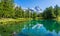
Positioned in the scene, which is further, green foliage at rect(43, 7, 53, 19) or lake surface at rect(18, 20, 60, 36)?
green foliage at rect(43, 7, 53, 19)

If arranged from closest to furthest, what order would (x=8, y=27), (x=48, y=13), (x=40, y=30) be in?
(x=40, y=30) → (x=8, y=27) → (x=48, y=13)

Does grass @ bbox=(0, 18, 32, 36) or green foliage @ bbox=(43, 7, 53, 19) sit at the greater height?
green foliage @ bbox=(43, 7, 53, 19)

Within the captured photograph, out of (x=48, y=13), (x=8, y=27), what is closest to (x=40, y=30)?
(x=8, y=27)

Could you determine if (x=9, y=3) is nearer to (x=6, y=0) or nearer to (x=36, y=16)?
(x=6, y=0)

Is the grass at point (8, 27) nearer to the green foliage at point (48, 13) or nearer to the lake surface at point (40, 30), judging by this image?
the lake surface at point (40, 30)

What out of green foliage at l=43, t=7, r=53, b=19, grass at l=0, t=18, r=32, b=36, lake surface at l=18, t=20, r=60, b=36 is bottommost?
lake surface at l=18, t=20, r=60, b=36

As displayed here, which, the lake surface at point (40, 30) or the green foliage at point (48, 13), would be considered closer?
the lake surface at point (40, 30)

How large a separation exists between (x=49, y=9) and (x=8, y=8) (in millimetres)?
13179

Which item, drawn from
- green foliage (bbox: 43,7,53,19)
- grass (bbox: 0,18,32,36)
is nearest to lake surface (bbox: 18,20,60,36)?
grass (bbox: 0,18,32,36)

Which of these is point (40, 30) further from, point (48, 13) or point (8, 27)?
point (48, 13)

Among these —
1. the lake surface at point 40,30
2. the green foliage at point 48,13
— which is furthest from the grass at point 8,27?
the green foliage at point 48,13

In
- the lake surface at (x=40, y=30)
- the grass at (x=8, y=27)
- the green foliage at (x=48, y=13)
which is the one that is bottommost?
the lake surface at (x=40, y=30)

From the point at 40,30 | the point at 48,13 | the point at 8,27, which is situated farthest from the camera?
the point at 48,13

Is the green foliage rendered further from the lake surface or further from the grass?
the lake surface
